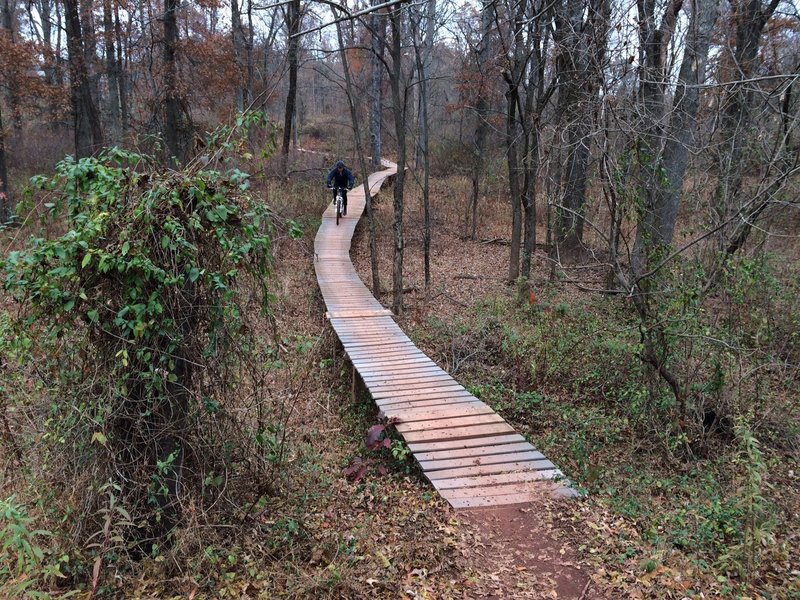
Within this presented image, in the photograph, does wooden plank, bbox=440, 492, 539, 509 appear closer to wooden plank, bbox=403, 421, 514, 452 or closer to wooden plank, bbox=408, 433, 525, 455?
wooden plank, bbox=408, 433, 525, 455

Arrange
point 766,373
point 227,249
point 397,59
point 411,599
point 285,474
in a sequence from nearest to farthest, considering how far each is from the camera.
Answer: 1. point 411,599
2. point 227,249
3. point 285,474
4. point 766,373
5. point 397,59

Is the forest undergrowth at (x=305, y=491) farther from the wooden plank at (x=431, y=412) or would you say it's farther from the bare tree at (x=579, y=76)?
the bare tree at (x=579, y=76)

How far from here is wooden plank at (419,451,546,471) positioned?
4.83 m

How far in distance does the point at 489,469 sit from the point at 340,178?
11.4 metres

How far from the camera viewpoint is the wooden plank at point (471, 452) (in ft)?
16.3

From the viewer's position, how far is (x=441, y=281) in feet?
41.5

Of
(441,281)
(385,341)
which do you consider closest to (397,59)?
(385,341)

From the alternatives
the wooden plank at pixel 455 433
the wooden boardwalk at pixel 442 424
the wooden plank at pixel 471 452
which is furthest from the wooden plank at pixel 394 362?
the wooden plank at pixel 471 452

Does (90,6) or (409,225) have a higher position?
(90,6)

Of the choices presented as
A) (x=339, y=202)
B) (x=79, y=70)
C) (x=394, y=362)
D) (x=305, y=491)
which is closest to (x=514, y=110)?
(x=339, y=202)

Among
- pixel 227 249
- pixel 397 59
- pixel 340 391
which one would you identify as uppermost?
pixel 397 59

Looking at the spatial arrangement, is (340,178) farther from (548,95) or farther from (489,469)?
(489,469)

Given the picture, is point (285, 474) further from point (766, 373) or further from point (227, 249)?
point (766, 373)

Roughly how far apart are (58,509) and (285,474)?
1684mm
